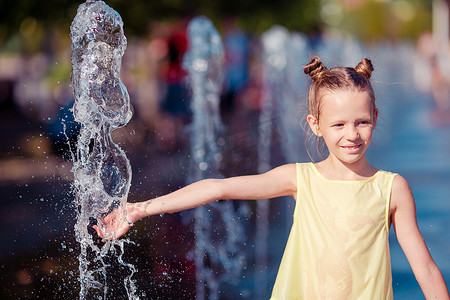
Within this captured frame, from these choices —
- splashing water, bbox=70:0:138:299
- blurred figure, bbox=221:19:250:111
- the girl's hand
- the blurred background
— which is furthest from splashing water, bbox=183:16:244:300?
blurred figure, bbox=221:19:250:111

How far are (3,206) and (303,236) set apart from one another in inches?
219

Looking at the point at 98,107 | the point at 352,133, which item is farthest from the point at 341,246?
the point at 98,107

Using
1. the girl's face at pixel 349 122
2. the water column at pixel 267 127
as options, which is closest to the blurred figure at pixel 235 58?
the water column at pixel 267 127

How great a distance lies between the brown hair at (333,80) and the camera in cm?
224

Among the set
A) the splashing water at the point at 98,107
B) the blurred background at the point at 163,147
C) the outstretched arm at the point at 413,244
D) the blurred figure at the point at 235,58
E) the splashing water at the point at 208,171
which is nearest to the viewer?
the outstretched arm at the point at 413,244

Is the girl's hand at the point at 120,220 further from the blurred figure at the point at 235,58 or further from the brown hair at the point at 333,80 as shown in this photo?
the blurred figure at the point at 235,58

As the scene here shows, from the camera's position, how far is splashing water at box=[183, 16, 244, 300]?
186 inches

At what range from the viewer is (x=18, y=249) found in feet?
17.6

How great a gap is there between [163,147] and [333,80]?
303 inches

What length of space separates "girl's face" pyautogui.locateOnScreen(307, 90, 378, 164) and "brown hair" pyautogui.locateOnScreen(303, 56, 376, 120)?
0.03 m

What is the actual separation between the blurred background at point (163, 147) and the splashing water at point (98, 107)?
0.19m

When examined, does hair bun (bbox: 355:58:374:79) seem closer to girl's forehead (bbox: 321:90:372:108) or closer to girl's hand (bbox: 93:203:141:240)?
girl's forehead (bbox: 321:90:372:108)

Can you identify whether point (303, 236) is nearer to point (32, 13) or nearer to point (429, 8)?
point (32, 13)

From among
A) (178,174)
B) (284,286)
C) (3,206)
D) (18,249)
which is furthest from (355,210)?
(3,206)
